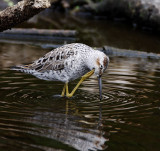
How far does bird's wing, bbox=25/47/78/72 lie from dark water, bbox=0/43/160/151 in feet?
1.92

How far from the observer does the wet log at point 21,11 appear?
7.62 metres

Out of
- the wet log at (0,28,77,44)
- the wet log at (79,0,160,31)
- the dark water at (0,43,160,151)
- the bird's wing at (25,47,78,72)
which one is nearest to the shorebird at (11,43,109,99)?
the bird's wing at (25,47,78,72)

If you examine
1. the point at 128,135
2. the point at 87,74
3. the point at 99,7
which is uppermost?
the point at 99,7

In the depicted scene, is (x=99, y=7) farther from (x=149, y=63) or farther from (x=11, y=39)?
(x=149, y=63)

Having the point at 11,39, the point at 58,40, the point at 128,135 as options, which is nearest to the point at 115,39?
the point at 58,40

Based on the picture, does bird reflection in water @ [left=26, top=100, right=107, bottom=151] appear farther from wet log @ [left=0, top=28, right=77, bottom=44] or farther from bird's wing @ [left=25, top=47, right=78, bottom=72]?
wet log @ [left=0, top=28, right=77, bottom=44]

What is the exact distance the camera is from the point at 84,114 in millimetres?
7555

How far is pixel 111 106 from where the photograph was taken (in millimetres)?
8125

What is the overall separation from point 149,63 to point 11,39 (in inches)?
243

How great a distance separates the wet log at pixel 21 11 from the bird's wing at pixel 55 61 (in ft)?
4.01

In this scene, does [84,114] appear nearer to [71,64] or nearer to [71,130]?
[71,130]

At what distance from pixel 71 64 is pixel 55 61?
501 mm

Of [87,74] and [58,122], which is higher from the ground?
[87,74]

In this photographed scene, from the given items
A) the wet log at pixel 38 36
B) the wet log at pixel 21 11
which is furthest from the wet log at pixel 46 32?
the wet log at pixel 21 11
